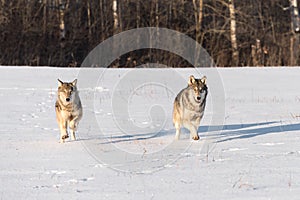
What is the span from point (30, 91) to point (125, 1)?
462 inches

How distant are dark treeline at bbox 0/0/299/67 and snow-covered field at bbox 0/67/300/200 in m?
7.01

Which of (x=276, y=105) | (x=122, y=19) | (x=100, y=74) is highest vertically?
(x=122, y=19)

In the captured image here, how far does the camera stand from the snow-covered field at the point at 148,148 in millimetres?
4559

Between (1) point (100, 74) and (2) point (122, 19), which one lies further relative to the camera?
(2) point (122, 19)

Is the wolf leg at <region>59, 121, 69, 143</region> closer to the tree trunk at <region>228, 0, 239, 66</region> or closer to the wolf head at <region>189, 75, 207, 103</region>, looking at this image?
the wolf head at <region>189, 75, 207, 103</region>

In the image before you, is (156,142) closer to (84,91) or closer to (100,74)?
(84,91)

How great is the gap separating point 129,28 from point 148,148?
16470mm

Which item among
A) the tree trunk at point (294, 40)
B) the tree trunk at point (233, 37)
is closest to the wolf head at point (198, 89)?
the tree trunk at point (294, 40)

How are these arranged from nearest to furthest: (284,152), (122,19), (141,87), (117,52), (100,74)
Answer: (284,152) → (141,87) → (100,74) → (117,52) → (122,19)

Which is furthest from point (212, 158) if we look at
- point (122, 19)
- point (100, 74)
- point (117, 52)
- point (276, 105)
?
point (122, 19)

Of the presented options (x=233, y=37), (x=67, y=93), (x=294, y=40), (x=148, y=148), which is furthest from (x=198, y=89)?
(x=294, y=40)

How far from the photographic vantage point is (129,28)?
22.6 m

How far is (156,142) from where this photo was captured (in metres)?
6.96

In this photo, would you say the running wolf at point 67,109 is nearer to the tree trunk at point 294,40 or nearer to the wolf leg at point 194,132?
the wolf leg at point 194,132
